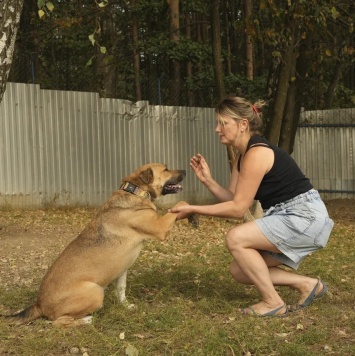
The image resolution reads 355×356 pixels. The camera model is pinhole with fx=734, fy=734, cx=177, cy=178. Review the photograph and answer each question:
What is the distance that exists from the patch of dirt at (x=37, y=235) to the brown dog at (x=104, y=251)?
1.69 m

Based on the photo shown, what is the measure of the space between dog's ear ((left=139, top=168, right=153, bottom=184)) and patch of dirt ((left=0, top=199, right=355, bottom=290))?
1966 millimetres

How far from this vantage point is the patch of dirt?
8023mm

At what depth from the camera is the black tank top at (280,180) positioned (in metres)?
5.82

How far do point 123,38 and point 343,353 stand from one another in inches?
763

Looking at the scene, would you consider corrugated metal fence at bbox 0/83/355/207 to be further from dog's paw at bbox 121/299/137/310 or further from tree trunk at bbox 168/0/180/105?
dog's paw at bbox 121/299/137/310

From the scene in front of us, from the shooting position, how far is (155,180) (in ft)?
20.5

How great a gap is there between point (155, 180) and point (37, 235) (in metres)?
4.65

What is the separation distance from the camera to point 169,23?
73.0 ft

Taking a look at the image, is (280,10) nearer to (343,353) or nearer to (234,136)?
(234,136)

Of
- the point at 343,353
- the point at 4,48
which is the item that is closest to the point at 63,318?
the point at 343,353

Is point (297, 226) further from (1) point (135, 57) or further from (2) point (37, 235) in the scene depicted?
(1) point (135, 57)

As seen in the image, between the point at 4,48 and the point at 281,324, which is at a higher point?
the point at 4,48

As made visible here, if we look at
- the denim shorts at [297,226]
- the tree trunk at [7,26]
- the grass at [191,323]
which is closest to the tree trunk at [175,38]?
the tree trunk at [7,26]

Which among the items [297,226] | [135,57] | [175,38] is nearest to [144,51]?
[175,38]
